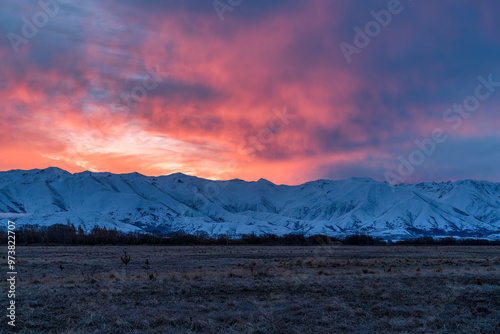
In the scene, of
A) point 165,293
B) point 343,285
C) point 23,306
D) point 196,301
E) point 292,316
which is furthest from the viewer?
point 343,285

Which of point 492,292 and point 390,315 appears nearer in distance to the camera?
point 390,315

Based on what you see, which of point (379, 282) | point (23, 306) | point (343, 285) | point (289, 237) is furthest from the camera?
point (289, 237)

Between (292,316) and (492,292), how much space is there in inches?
456

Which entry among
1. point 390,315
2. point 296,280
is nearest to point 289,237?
point 296,280

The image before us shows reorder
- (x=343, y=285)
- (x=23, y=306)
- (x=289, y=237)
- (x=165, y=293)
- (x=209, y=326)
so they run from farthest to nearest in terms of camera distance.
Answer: (x=289, y=237)
(x=343, y=285)
(x=165, y=293)
(x=23, y=306)
(x=209, y=326)

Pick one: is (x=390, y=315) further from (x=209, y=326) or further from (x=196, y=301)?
(x=196, y=301)

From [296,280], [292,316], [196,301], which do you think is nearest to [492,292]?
[296,280]

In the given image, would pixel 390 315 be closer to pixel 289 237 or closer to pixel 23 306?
pixel 23 306

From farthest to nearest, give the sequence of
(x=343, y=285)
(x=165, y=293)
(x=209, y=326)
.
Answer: (x=343, y=285), (x=165, y=293), (x=209, y=326)

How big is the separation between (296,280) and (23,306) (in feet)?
46.6

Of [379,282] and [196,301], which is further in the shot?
[379,282]

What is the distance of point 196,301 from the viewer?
17219 millimetres

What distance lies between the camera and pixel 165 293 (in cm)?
1898

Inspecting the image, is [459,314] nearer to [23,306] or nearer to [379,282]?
[379,282]
